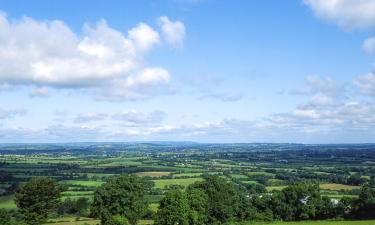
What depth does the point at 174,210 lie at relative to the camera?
7550 centimetres

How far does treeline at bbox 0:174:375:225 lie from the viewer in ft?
249

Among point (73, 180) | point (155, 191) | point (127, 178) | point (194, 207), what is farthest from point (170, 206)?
point (73, 180)

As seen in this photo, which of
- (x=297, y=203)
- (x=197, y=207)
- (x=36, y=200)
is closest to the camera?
(x=36, y=200)

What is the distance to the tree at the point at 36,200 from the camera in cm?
7531

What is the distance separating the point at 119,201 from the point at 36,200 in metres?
13.6

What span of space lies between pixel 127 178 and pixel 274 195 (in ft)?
112

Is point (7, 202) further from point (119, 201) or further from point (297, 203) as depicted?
point (297, 203)

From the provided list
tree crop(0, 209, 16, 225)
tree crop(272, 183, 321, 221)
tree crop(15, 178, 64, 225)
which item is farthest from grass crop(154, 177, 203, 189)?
tree crop(0, 209, 16, 225)

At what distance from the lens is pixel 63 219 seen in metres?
101

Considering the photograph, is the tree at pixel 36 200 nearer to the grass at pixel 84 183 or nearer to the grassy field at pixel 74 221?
the grassy field at pixel 74 221

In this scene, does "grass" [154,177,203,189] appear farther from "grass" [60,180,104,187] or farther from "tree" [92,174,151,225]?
"tree" [92,174,151,225]

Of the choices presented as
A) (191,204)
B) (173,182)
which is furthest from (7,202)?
(191,204)

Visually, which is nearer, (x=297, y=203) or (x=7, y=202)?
(x=297, y=203)

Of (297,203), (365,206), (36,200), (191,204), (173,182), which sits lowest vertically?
(173,182)
